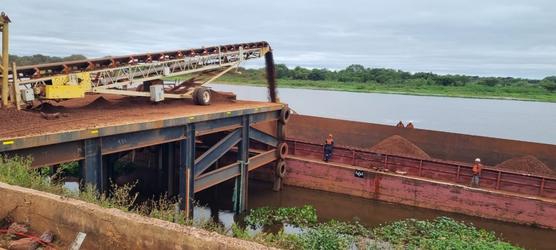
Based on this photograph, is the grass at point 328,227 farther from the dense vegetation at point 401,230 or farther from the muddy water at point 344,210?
the muddy water at point 344,210

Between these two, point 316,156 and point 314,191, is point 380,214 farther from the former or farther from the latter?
point 316,156

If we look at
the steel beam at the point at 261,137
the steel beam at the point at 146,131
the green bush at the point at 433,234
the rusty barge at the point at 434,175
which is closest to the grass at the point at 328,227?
the green bush at the point at 433,234

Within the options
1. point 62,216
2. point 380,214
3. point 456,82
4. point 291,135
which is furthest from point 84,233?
point 456,82

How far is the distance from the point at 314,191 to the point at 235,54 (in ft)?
19.1

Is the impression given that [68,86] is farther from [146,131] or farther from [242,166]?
[242,166]

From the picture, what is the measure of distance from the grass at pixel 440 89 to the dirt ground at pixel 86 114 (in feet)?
209

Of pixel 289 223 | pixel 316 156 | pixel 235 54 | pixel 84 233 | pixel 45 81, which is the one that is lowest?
pixel 289 223

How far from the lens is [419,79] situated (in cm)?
9156

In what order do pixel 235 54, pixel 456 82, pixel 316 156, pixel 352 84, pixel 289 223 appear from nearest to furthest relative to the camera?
1. pixel 289 223
2. pixel 235 54
3. pixel 316 156
4. pixel 456 82
5. pixel 352 84

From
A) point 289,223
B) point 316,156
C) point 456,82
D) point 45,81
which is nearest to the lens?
A: point 45,81

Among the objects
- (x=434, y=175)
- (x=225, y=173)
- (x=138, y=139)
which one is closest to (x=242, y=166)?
(x=225, y=173)

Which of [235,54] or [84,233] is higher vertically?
[235,54]

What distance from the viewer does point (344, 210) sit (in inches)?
581

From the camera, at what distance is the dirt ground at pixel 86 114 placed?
8.27 m
